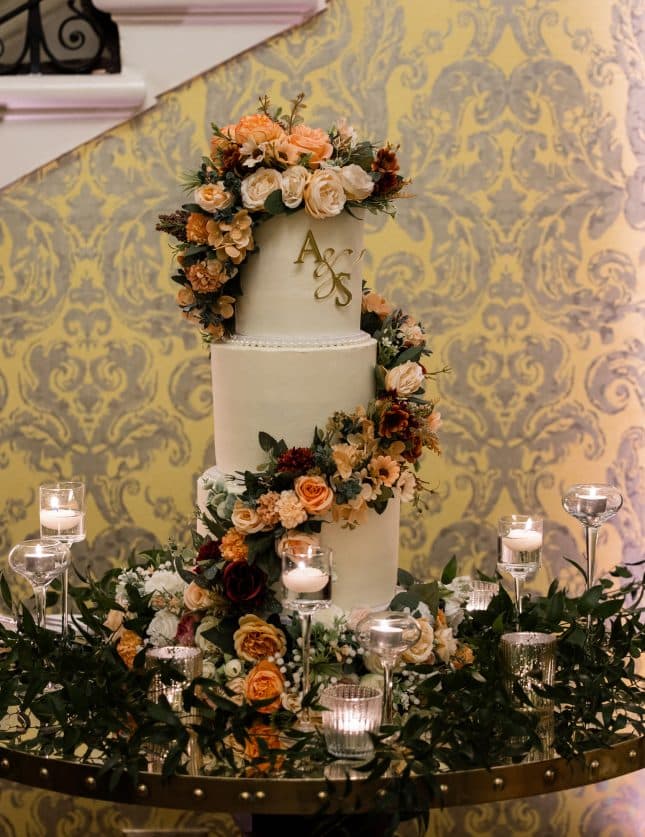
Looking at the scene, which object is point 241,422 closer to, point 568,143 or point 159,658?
point 159,658

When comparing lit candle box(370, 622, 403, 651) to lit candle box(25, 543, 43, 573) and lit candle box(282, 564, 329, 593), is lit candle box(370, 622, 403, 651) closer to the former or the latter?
lit candle box(282, 564, 329, 593)

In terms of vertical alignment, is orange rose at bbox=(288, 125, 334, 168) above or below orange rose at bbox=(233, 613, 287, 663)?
above

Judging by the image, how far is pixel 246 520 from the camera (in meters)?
2.39

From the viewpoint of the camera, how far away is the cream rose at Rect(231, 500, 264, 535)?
2383mm

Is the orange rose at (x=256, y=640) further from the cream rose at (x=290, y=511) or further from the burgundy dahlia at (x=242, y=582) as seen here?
the cream rose at (x=290, y=511)

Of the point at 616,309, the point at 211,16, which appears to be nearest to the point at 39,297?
the point at 211,16

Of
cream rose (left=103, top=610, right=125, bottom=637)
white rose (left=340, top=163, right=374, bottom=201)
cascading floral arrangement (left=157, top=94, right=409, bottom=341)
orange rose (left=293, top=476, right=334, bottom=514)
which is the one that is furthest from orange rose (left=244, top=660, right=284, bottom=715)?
white rose (left=340, top=163, right=374, bottom=201)

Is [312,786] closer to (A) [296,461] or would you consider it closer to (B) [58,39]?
(A) [296,461]

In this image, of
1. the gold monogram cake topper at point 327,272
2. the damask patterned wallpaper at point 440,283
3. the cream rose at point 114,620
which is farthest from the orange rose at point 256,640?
the damask patterned wallpaper at point 440,283

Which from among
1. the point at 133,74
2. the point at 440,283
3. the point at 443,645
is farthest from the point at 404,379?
the point at 133,74

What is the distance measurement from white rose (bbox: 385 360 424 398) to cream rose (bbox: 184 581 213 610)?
57 cm

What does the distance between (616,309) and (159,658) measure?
2.15 meters

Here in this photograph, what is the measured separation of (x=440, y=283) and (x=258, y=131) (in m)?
1.42

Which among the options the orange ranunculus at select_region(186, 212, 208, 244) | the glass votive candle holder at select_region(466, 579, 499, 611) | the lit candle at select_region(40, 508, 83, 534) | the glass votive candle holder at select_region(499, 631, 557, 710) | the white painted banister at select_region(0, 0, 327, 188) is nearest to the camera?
the glass votive candle holder at select_region(499, 631, 557, 710)
